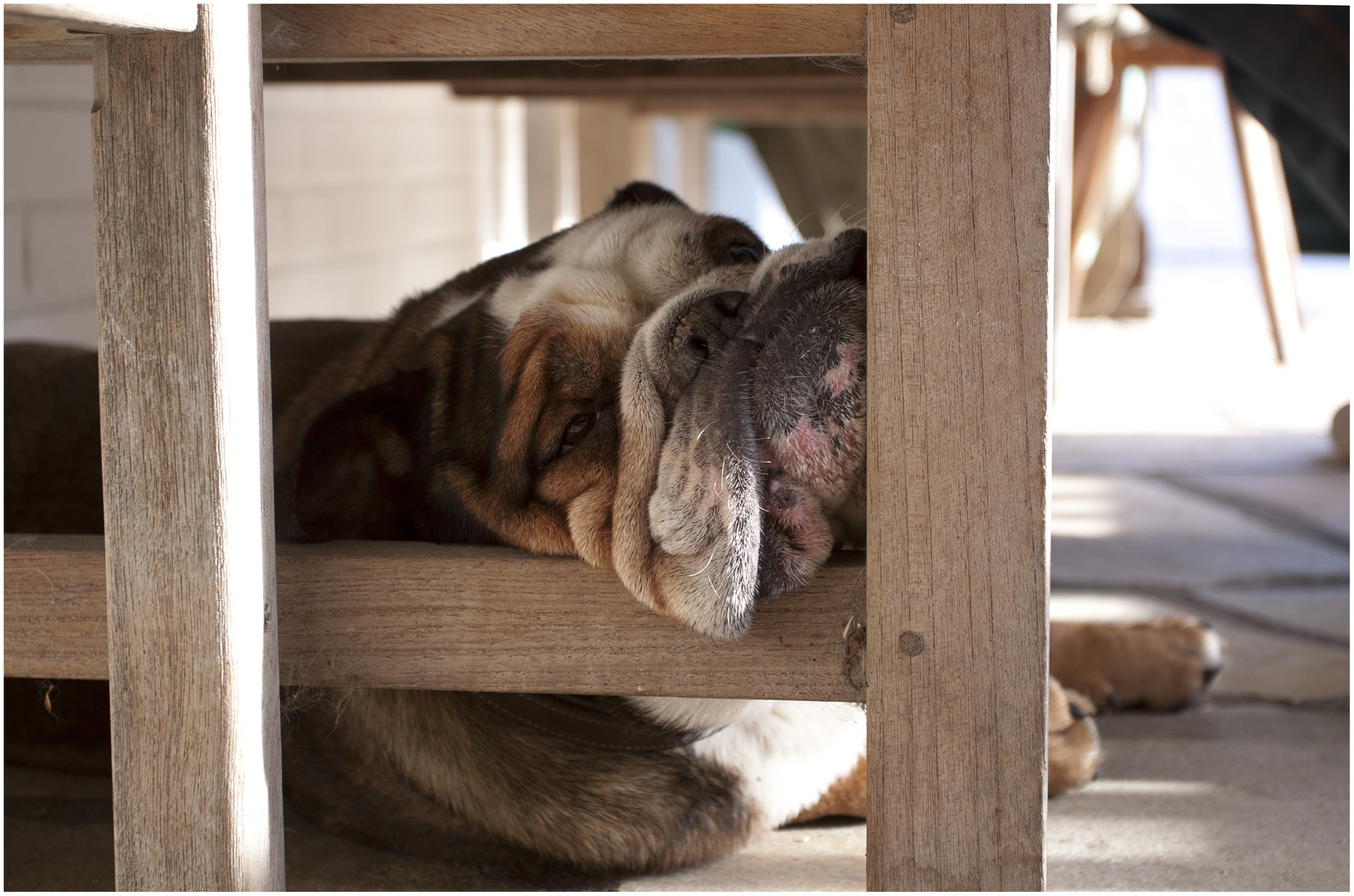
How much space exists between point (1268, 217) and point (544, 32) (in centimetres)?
513

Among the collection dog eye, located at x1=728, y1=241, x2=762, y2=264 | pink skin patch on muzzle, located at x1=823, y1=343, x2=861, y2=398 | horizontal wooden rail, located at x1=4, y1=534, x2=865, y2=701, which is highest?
dog eye, located at x1=728, y1=241, x2=762, y2=264

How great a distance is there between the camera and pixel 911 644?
103 cm

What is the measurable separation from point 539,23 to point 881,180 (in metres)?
0.37

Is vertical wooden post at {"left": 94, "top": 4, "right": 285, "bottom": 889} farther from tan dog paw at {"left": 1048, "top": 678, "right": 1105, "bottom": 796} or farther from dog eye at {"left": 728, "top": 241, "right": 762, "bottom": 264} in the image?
tan dog paw at {"left": 1048, "top": 678, "right": 1105, "bottom": 796}

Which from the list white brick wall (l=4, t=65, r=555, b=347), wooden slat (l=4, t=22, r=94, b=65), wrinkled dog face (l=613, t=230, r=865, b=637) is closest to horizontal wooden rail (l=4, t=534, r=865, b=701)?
wrinkled dog face (l=613, t=230, r=865, b=637)

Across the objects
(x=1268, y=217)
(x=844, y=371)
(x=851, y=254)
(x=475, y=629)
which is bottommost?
(x=475, y=629)

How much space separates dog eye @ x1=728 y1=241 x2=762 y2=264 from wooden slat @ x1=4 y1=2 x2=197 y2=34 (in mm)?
870

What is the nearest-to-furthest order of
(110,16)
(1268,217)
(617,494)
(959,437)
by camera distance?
(110,16) < (959,437) < (617,494) < (1268,217)

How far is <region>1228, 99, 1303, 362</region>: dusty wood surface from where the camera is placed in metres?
5.21

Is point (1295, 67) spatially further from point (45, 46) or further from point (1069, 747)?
point (45, 46)

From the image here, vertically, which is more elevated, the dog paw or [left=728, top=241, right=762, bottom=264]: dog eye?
[left=728, top=241, right=762, bottom=264]: dog eye

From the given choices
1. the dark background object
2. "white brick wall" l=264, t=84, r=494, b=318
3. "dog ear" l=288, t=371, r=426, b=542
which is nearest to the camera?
"dog ear" l=288, t=371, r=426, b=542

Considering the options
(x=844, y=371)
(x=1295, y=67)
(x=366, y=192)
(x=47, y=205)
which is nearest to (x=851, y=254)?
(x=844, y=371)

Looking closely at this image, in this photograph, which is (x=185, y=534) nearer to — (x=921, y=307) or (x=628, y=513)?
(x=628, y=513)
